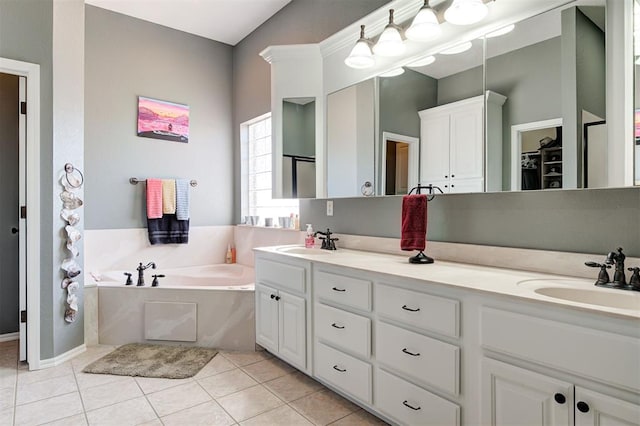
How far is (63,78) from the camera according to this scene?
2.66 m

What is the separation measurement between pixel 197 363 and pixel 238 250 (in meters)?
1.73

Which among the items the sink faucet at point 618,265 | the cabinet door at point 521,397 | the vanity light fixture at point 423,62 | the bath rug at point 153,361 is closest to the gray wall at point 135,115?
the bath rug at point 153,361

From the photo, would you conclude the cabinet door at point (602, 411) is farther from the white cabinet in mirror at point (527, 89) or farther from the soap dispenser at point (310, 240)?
the soap dispenser at point (310, 240)

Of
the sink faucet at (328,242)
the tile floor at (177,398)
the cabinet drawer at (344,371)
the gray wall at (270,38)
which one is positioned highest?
the gray wall at (270,38)

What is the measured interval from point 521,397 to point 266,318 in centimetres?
175

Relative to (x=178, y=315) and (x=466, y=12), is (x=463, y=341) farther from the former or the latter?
(x=178, y=315)

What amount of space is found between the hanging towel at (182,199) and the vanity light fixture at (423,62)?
2.64 m

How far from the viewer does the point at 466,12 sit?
1.86 m

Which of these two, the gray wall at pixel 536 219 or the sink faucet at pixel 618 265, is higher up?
the gray wall at pixel 536 219

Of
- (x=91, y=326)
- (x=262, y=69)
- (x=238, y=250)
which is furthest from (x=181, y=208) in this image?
(x=262, y=69)

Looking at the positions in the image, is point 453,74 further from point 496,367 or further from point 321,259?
point 496,367

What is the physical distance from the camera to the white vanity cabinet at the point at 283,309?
2254mm

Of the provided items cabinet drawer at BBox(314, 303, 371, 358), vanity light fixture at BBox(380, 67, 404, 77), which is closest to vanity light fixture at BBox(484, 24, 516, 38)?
vanity light fixture at BBox(380, 67, 404, 77)

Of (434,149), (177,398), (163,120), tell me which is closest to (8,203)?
(163,120)
